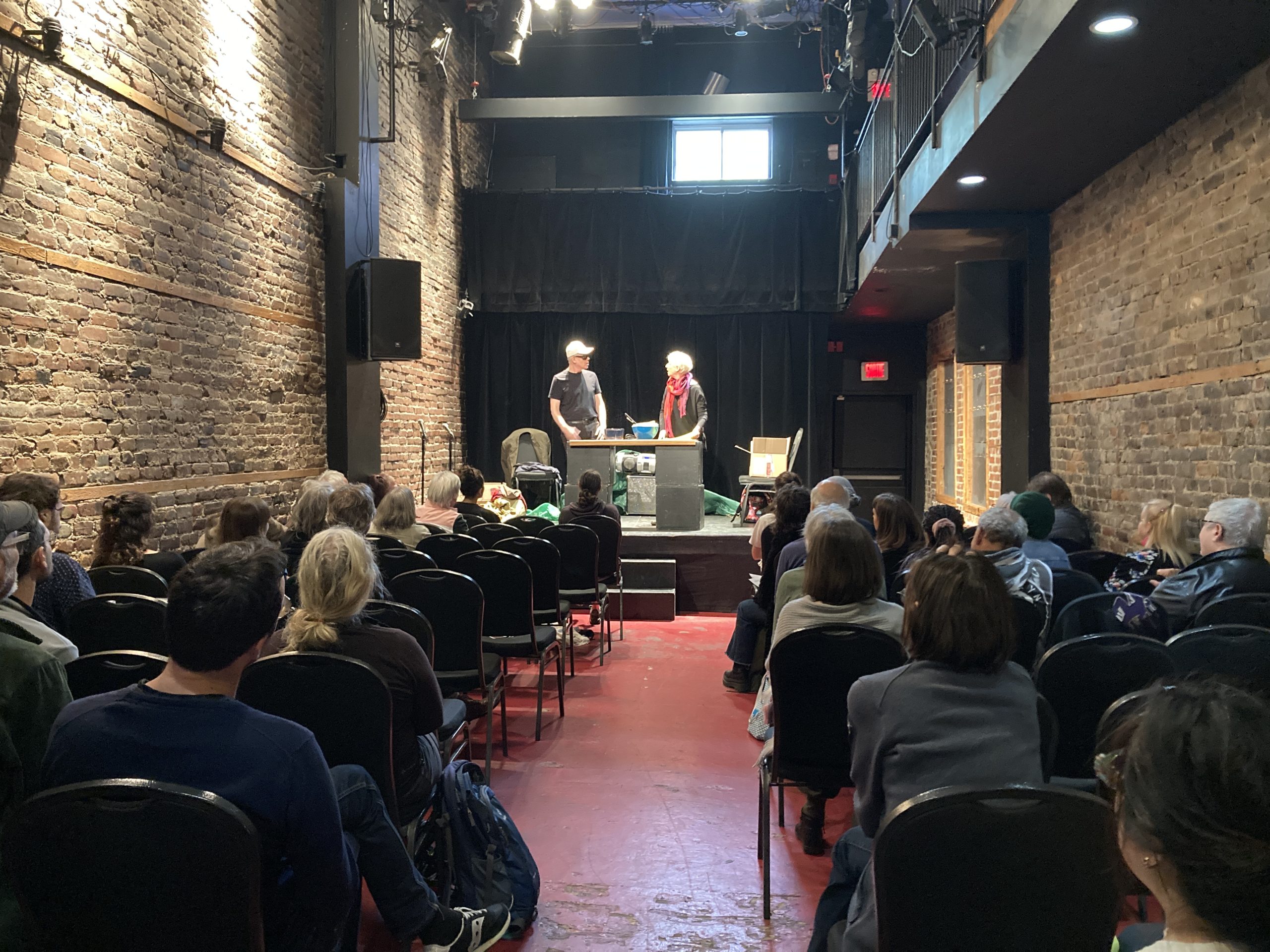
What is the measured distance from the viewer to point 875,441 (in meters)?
13.1

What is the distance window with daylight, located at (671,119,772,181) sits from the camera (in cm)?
1295

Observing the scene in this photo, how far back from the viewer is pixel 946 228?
7020mm

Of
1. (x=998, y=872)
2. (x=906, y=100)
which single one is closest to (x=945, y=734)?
(x=998, y=872)

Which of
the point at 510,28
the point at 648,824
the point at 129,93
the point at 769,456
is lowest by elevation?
the point at 648,824

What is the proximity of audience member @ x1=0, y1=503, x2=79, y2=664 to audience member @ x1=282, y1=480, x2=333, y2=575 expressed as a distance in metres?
1.64

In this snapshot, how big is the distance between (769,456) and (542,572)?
21.8 feet

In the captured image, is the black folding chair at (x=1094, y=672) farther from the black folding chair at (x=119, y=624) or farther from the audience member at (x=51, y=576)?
the audience member at (x=51, y=576)

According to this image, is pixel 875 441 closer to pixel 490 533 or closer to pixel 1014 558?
pixel 490 533

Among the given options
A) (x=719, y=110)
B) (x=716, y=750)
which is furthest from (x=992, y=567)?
(x=719, y=110)

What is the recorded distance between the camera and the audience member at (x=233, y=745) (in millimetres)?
1499

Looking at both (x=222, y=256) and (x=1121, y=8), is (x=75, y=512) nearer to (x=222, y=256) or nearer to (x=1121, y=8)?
(x=222, y=256)

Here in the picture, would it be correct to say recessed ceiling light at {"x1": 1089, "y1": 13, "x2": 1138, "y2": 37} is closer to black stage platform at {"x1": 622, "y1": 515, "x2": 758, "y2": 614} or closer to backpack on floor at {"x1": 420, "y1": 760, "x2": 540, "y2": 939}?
backpack on floor at {"x1": 420, "y1": 760, "x2": 540, "y2": 939}

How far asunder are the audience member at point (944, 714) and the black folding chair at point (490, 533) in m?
3.93

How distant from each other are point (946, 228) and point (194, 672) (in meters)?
6.61
